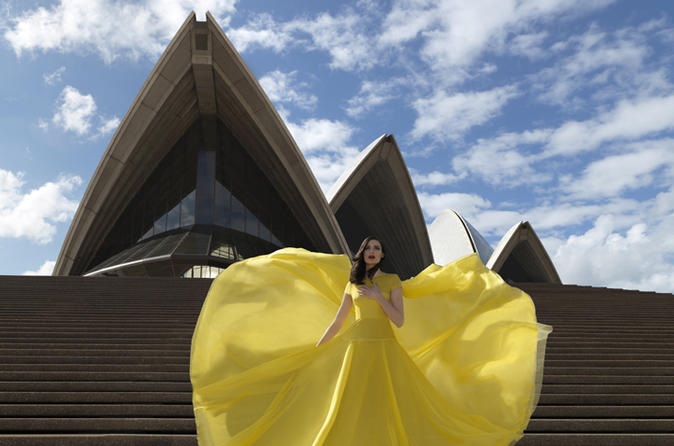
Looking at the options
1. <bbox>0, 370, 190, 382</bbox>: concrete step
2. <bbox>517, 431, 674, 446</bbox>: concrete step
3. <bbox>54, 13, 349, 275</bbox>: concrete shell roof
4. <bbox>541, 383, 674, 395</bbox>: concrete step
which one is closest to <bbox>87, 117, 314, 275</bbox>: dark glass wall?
<bbox>54, 13, 349, 275</bbox>: concrete shell roof

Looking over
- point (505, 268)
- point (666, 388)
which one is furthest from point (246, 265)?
Answer: point (505, 268)

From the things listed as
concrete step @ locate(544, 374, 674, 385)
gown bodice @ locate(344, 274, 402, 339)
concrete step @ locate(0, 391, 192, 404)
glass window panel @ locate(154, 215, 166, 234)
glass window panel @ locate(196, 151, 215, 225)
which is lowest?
concrete step @ locate(544, 374, 674, 385)

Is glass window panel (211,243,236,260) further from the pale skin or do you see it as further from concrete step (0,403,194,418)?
the pale skin

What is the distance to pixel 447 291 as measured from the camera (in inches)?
109

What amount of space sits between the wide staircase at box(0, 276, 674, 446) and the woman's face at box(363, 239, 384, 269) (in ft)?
4.98

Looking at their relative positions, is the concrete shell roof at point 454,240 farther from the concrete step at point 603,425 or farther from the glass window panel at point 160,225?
the concrete step at point 603,425

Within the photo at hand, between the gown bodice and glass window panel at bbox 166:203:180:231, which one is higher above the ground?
glass window panel at bbox 166:203:180:231

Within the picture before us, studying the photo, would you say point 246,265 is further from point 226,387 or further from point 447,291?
point 447,291

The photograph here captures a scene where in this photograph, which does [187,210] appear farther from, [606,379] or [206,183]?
[606,379]

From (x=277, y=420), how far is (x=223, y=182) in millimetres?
17955

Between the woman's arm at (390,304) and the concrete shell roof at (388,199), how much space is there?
17514 millimetres

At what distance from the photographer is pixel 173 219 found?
18.7 m

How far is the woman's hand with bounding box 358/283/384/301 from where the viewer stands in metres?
2.24

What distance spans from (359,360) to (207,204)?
17.4 metres
